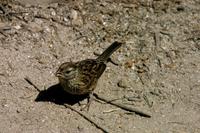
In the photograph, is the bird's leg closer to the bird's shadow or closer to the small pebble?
the bird's shadow

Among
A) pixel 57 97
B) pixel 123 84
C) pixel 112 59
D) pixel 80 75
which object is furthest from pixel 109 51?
A: pixel 57 97

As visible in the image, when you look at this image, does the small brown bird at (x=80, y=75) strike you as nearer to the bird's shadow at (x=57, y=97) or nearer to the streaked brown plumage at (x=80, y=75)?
the streaked brown plumage at (x=80, y=75)

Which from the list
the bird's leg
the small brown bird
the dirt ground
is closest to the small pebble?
the dirt ground

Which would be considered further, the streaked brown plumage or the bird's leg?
the bird's leg

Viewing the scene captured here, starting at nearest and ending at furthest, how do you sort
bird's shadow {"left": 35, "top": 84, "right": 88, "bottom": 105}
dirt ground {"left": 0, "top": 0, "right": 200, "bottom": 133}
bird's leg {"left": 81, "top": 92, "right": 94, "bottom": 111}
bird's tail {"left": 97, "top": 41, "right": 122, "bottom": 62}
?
dirt ground {"left": 0, "top": 0, "right": 200, "bottom": 133} → bird's leg {"left": 81, "top": 92, "right": 94, "bottom": 111} → bird's shadow {"left": 35, "top": 84, "right": 88, "bottom": 105} → bird's tail {"left": 97, "top": 41, "right": 122, "bottom": 62}

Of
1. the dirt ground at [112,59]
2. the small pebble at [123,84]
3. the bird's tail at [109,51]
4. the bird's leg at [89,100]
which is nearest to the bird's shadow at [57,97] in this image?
the dirt ground at [112,59]

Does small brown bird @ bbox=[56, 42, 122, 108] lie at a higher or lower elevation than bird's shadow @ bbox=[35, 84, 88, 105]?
higher

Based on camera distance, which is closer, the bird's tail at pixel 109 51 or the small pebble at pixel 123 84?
the small pebble at pixel 123 84
